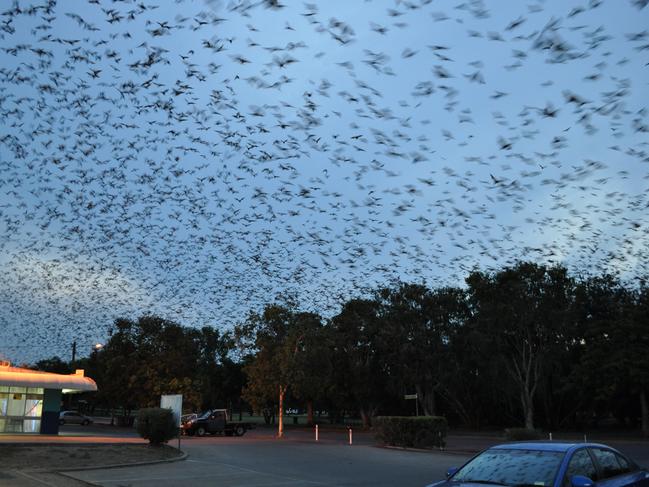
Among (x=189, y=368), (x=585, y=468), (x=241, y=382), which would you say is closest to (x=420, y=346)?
(x=189, y=368)

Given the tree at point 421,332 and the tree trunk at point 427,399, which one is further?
the tree trunk at point 427,399

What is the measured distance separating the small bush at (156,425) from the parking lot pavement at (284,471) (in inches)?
72.4

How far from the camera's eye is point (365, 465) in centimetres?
2084

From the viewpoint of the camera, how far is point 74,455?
71.7ft

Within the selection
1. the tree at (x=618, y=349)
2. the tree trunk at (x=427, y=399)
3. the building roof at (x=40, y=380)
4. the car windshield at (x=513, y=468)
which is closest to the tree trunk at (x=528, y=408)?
the tree at (x=618, y=349)

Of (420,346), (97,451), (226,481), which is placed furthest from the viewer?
(420,346)

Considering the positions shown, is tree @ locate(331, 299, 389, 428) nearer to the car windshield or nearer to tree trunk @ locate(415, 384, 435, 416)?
tree trunk @ locate(415, 384, 435, 416)

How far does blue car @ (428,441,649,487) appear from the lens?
6.82 m

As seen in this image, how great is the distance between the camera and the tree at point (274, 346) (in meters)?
44.7

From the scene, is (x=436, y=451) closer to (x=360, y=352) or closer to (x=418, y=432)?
(x=418, y=432)

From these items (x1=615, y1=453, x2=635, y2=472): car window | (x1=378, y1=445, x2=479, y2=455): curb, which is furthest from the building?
(x1=615, y1=453, x2=635, y2=472): car window

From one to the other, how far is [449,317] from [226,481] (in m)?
40.9

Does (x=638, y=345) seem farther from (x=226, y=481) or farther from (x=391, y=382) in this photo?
(x=226, y=481)

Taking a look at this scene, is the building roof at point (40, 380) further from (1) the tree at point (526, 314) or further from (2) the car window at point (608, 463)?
(2) the car window at point (608, 463)
